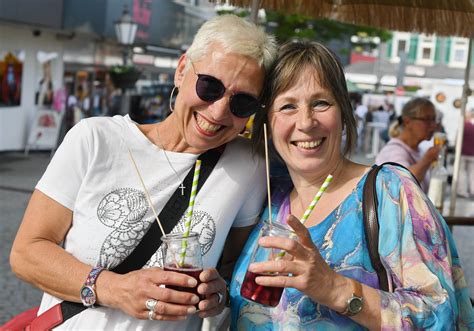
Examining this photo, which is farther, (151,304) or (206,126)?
(206,126)

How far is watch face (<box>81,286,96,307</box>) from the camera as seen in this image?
2074 mm

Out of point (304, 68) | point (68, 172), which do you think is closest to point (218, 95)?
point (304, 68)

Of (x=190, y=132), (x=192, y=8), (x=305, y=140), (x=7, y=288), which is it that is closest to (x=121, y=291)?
(x=190, y=132)

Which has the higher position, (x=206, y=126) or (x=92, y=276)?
(x=206, y=126)

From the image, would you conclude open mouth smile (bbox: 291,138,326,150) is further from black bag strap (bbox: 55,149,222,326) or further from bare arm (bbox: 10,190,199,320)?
bare arm (bbox: 10,190,199,320)

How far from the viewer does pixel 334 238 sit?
7.20 feet

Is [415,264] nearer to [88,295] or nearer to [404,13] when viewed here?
[88,295]

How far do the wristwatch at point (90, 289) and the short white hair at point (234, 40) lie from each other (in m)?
0.76

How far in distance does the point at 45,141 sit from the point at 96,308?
15029mm

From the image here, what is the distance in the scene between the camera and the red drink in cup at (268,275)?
1872mm

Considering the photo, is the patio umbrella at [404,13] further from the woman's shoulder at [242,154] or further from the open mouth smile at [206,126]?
the open mouth smile at [206,126]

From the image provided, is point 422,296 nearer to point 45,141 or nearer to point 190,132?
point 190,132

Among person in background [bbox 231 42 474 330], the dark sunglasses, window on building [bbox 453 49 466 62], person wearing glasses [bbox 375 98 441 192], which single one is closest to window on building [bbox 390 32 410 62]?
window on building [bbox 453 49 466 62]

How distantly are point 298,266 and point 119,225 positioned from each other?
2.04ft
